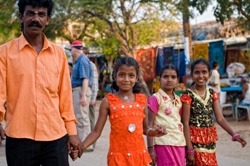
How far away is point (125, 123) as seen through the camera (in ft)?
12.8

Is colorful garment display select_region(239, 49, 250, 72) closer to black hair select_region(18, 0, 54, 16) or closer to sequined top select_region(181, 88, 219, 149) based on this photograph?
sequined top select_region(181, 88, 219, 149)

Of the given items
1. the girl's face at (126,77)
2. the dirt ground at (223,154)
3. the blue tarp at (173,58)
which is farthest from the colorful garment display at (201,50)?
the girl's face at (126,77)

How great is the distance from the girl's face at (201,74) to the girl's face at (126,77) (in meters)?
0.93

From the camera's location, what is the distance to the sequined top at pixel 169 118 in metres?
4.44

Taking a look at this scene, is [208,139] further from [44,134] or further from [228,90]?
[228,90]

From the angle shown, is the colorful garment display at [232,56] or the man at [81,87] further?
the colorful garment display at [232,56]

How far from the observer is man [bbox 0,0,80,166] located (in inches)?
126

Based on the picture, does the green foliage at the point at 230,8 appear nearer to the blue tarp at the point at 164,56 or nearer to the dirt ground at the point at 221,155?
the dirt ground at the point at 221,155

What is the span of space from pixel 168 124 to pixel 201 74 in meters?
0.63

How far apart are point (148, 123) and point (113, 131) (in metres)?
0.55

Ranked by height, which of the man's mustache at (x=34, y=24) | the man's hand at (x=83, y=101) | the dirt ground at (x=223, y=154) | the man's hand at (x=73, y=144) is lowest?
the dirt ground at (x=223, y=154)

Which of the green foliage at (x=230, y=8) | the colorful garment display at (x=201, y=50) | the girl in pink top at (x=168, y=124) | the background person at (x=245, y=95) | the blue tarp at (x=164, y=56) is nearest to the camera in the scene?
the girl in pink top at (x=168, y=124)

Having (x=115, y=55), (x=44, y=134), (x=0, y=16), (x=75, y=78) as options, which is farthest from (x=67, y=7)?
(x=44, y=134)

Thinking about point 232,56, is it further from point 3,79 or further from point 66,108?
point 3,79
